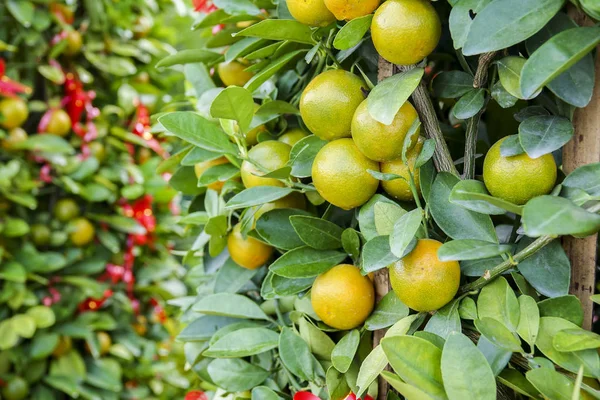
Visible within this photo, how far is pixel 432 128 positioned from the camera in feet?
1.56

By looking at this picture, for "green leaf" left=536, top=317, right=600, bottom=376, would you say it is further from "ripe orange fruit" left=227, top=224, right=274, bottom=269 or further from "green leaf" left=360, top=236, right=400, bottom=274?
"ripe orange fruit" left=227, top=224, right=274, bottom=269

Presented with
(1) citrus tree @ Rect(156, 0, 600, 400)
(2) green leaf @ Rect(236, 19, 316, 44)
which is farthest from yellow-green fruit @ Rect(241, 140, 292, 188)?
(2) green leaf @ Rect(236, 19, 316, 44)

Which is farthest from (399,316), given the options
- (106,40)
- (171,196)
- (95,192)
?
(106,40)

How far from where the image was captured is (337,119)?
49 cm

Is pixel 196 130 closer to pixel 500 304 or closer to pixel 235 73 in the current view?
pixel 235 73

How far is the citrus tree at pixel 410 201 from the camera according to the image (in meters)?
0.38

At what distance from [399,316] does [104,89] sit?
4.49ft

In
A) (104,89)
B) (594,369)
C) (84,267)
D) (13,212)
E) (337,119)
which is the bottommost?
(84,267)

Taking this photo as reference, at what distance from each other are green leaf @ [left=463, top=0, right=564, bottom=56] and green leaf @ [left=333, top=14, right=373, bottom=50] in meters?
0.10

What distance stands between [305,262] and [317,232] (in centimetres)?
3

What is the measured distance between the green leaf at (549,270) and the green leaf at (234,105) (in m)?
0.27

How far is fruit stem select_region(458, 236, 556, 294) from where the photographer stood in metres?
0.40

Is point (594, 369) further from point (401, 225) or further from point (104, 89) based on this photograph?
point (104, 89)

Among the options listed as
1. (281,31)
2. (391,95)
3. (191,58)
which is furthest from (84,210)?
(391,95)
